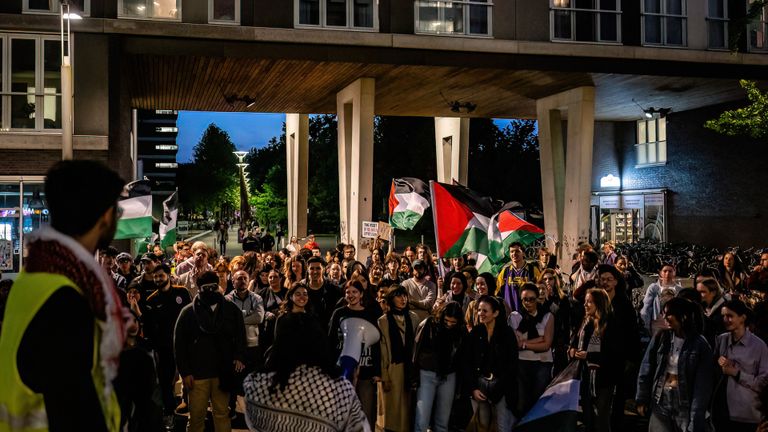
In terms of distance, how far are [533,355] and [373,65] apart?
643 inches

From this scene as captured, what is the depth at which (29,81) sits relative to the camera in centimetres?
2041

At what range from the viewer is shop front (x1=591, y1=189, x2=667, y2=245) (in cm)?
3569

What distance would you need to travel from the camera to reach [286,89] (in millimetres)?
27094

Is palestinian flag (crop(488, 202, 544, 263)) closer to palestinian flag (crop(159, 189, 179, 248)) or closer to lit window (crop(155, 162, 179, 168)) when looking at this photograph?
palestinian flag (crop(159, 189, 179, 248))

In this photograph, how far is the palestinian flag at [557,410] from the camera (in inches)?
264

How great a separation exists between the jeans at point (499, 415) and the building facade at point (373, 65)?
1449cm

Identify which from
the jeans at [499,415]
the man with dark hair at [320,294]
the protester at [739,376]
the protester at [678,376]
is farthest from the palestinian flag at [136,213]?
the protester at [739,376]

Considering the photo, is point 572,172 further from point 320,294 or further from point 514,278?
point 320,294

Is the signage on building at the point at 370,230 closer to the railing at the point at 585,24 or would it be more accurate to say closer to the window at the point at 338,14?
the window at the point at 338,14

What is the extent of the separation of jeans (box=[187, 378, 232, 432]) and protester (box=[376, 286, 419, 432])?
5.65 feet

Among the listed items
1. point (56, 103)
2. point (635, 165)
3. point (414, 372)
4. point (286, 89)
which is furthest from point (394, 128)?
point (414, 372)

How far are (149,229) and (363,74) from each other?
12609 mm

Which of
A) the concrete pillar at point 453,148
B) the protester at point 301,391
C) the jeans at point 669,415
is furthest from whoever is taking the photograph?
the concrete pillar at point 453,148

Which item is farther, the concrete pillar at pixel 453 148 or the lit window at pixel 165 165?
the lit window at pixel 165 165
